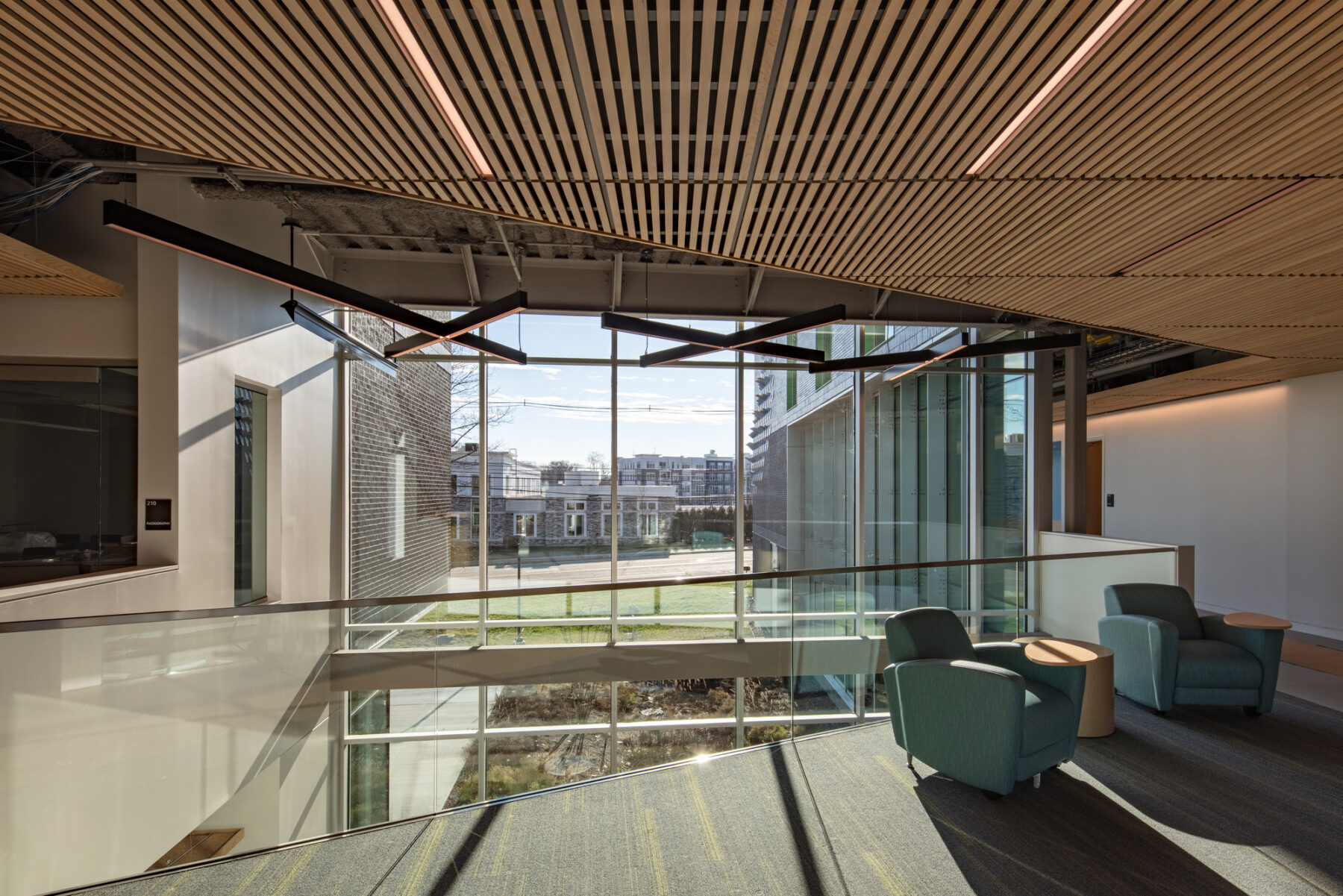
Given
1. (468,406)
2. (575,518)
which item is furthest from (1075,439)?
(468,406)

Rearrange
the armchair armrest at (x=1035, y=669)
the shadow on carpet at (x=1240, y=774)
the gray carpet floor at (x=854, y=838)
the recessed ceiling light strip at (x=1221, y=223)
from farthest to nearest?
the armchair armrest at (x=1035, y=669), the recessed ceiling light strip at (x=1221, y=223), the shadow on carpet at (x=1240, y=774), the gray carpet floor at (x=854, y=838)

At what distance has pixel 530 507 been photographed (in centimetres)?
915

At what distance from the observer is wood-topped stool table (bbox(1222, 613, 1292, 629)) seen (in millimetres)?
4578

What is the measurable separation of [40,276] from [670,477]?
6522 millimetres

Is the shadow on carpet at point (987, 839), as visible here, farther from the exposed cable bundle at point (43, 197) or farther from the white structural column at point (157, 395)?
the exposed cable bundle at point (43, 197)

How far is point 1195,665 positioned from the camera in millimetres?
4559

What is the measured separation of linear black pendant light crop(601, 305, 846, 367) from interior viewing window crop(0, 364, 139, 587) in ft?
13.8

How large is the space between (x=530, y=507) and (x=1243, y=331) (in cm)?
784

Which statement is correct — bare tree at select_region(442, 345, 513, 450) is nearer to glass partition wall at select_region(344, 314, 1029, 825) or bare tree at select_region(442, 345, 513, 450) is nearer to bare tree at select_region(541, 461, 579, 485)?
glass partition wall at select_region(344, 314, 1029, 825)

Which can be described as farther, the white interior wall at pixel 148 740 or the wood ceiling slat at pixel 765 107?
the white interior wall at pixel 148 740

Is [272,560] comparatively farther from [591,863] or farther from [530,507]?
[591,863]

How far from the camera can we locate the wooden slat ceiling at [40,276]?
4.57 m

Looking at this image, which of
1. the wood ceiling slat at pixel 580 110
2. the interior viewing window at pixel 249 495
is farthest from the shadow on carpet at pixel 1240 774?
the interior viewing window at pixel 249 495

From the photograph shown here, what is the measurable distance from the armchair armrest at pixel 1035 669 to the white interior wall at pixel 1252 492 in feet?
22.8
